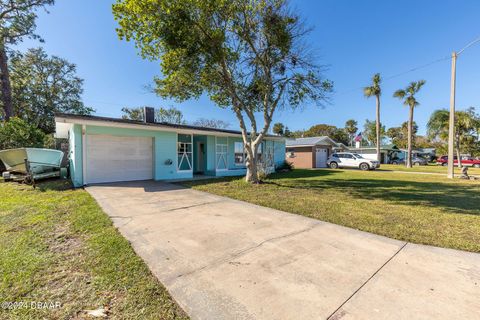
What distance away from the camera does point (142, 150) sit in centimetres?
1085

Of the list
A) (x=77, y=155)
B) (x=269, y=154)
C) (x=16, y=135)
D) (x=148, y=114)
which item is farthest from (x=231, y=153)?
(x=16, y=135)

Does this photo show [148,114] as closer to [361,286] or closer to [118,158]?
[118,158]

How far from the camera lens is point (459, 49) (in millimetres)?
12508

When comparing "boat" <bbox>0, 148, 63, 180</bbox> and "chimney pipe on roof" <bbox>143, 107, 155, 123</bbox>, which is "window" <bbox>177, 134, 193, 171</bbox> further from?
"boat" <bbox>0, 148, 63, 180</bbox>

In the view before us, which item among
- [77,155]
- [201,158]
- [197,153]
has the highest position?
[197,153]

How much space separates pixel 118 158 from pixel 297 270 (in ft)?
32.9

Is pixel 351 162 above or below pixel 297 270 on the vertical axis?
above

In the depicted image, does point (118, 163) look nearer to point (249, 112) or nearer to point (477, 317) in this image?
point (249, 112)

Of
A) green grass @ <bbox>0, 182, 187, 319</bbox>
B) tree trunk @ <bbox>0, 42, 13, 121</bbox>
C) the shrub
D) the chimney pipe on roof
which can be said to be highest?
tree trunk @ <bbox>0, 42, 13, 121</bbox>

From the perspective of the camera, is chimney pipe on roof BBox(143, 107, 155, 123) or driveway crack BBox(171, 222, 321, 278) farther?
chimney pipe on roof BBox(143, 107, 155, 123)

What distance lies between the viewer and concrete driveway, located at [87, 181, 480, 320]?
2086 mm

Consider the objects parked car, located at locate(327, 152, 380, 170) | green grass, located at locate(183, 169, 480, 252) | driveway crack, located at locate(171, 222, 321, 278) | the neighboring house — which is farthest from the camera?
the neighboring house

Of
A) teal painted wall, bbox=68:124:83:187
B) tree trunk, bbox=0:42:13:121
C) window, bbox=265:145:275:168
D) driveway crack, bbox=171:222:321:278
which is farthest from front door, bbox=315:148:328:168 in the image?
tree trunk, bbox=0:42:13:121

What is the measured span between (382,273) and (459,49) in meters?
17.0
